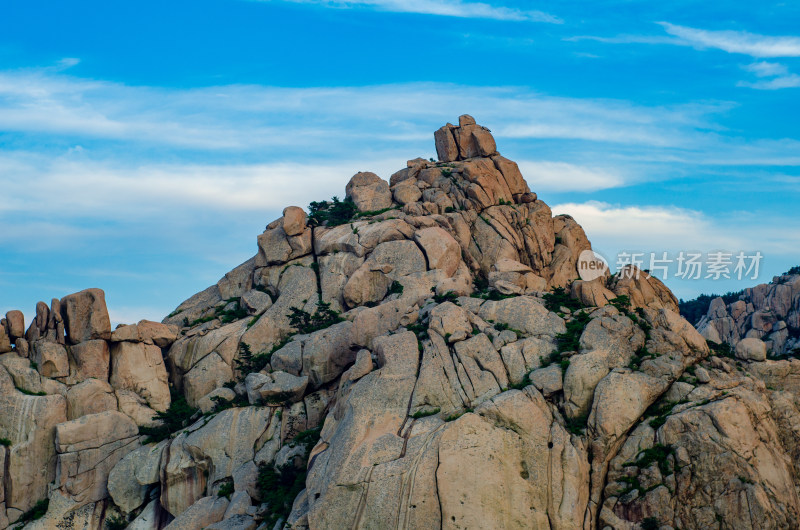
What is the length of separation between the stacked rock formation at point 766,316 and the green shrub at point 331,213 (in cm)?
4866

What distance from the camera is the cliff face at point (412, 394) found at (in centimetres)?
5322

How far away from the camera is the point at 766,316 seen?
379ft

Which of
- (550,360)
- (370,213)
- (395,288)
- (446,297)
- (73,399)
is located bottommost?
(73,399)

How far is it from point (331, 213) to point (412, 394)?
30.4 meters

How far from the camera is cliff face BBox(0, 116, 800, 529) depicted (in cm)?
5322

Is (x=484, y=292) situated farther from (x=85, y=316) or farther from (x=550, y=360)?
(x=85, y=316)

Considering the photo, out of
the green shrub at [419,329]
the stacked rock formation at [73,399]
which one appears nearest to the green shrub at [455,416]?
the green shrub at [419,329]

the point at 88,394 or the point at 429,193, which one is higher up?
the point at 429,193

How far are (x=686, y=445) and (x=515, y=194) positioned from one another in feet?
127

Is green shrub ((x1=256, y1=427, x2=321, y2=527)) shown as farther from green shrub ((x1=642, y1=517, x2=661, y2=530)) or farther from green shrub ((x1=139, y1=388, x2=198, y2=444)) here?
green shrub ((x1=642, y1=517, x2=661, y2=530))

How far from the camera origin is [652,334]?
6103 centimetres

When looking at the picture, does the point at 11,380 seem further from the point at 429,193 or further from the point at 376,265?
the point at 429,193

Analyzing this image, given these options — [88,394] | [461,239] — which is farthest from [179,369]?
[461,239]

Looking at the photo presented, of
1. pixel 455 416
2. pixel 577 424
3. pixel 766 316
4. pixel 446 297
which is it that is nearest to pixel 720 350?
pixel 577 424
